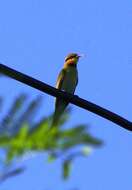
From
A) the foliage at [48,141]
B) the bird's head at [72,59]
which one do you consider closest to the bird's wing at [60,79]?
the bird's head at [72,59]

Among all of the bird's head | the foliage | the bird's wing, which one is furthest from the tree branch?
the bird's head

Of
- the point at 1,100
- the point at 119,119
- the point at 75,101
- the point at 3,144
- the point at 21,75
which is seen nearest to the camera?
the point at 3,144

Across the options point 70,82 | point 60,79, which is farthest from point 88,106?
point 60,79

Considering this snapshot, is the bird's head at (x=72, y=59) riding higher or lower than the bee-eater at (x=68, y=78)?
higher

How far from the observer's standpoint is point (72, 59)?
10.3 metres

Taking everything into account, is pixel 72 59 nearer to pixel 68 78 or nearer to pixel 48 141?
pixel 68 78

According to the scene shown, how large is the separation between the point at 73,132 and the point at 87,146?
0.18 feet

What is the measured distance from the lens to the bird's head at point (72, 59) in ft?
33.1

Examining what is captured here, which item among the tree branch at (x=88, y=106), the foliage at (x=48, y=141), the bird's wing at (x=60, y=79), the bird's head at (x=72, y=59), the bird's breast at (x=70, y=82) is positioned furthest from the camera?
the bird's head at (x=72, y=59)

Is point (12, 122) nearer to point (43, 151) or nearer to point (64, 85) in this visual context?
point (43, 151)

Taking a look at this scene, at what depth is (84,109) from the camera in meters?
3.23

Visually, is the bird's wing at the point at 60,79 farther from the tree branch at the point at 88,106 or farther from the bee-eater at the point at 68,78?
the tree branch at the point at 88,106

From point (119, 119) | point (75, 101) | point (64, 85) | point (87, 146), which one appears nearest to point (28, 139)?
point (87, 146)

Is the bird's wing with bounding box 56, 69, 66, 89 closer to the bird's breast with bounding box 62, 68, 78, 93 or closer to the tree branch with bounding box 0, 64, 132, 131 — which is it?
the bird's breast with bounding box 62, 68, 78, 93
